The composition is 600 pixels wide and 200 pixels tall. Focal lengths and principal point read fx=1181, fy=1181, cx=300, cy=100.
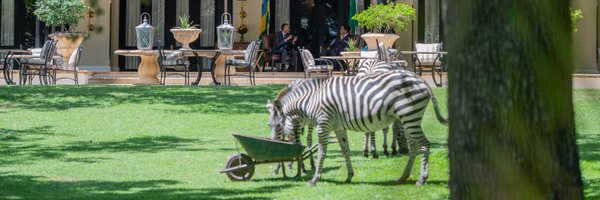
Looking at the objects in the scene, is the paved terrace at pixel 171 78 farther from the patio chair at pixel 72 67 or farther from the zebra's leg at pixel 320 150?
the zebra's leg at pixel 320 150

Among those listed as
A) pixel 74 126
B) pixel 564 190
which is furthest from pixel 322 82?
pixel 564 190

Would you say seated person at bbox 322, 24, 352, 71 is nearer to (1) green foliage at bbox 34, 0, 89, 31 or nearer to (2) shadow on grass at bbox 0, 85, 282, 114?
(1) green foliage at bbox 34, 0, 89, 31

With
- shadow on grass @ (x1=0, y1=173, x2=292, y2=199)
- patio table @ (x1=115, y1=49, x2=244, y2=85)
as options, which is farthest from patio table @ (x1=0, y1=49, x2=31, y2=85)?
shadow on grass @ (x1=0, y1=173, x2=292, y2=199)

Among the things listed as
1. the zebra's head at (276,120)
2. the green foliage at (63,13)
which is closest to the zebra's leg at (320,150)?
the zebra's head at (276,120)

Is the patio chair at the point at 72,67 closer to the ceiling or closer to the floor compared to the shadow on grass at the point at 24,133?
closer to the ceiling

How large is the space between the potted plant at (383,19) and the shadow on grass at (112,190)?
621 inches

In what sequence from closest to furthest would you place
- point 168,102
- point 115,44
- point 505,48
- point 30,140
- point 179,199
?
point 505,48 < point 179,199 < point 30,140 < point 168,102 < point 115,44

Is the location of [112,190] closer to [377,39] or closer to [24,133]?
[24,133]

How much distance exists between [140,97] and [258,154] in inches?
405

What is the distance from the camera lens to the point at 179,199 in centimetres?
845

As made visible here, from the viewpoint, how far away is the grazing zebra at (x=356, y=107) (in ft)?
30.8

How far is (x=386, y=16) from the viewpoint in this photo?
2506cm

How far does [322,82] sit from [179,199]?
1977 mm

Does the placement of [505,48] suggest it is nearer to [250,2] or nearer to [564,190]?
[564,190]
